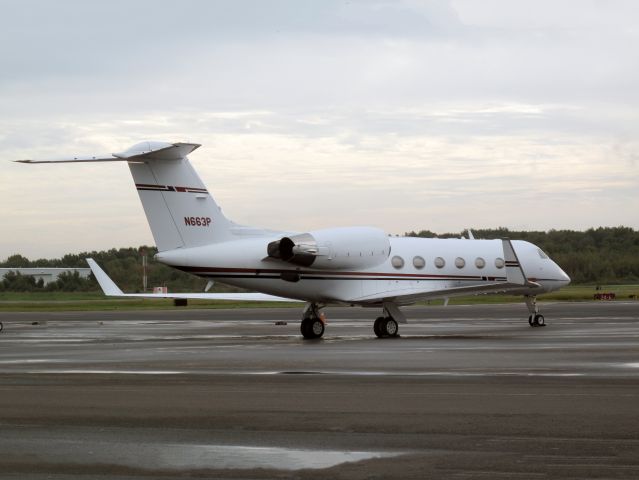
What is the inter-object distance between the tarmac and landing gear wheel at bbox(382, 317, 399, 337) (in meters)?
4.81

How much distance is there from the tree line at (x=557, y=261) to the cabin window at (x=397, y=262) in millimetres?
33406

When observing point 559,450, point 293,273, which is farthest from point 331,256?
point 559,450

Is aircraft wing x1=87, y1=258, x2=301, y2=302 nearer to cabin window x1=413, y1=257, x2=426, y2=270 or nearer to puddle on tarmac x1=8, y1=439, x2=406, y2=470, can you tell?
cabin window x1=413, y1=257, x2=426, y2=270

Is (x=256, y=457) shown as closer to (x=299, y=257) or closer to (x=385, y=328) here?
(x=299, y=257)

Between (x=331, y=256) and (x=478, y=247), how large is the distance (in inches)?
274

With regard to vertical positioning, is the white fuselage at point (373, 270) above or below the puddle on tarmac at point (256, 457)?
above

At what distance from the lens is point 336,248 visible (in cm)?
3156

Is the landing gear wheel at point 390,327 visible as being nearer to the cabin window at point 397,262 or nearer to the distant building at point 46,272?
the cabin window at point 397,262

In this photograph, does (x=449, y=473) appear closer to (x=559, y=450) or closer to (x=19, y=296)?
(x=559, y=450)

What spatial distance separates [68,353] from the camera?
25.0 metres

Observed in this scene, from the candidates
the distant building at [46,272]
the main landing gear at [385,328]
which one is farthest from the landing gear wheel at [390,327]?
the distant building at [46,272]

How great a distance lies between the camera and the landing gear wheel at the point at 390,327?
31.7 m

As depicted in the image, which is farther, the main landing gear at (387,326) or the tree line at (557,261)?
the tree line at (557,261)

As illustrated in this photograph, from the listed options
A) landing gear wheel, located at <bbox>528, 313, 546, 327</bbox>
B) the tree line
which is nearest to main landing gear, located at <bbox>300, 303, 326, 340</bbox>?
landing gear wheel, located at <bbox>528, 313, 546, 327</bbox>
